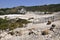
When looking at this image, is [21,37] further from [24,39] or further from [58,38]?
[58,38]

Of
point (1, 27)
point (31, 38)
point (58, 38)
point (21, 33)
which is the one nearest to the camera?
point (58, 38)

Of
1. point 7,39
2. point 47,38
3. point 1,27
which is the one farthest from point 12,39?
point 1,27

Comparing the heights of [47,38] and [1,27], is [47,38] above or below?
above

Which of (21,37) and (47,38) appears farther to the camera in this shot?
(21,37)

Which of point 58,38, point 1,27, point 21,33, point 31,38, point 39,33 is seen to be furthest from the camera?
point 1,27

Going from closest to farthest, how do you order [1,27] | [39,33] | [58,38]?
1. [58,38]
2. [39,33]
3. [1,27]

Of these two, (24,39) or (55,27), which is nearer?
(24,39)

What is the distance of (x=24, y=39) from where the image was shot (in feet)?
47.8

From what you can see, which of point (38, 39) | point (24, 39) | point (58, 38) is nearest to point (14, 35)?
point (24, 39)

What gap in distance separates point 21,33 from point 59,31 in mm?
3291

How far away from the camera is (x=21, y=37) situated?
49.5 feet

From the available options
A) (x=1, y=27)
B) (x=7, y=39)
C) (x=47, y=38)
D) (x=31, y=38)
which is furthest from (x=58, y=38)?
(x=1, y=27)

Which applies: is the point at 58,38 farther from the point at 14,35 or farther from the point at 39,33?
the point at 14,35

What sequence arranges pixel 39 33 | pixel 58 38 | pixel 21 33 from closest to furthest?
pixel 58 38, pixel 39 33, pixel 21 33
